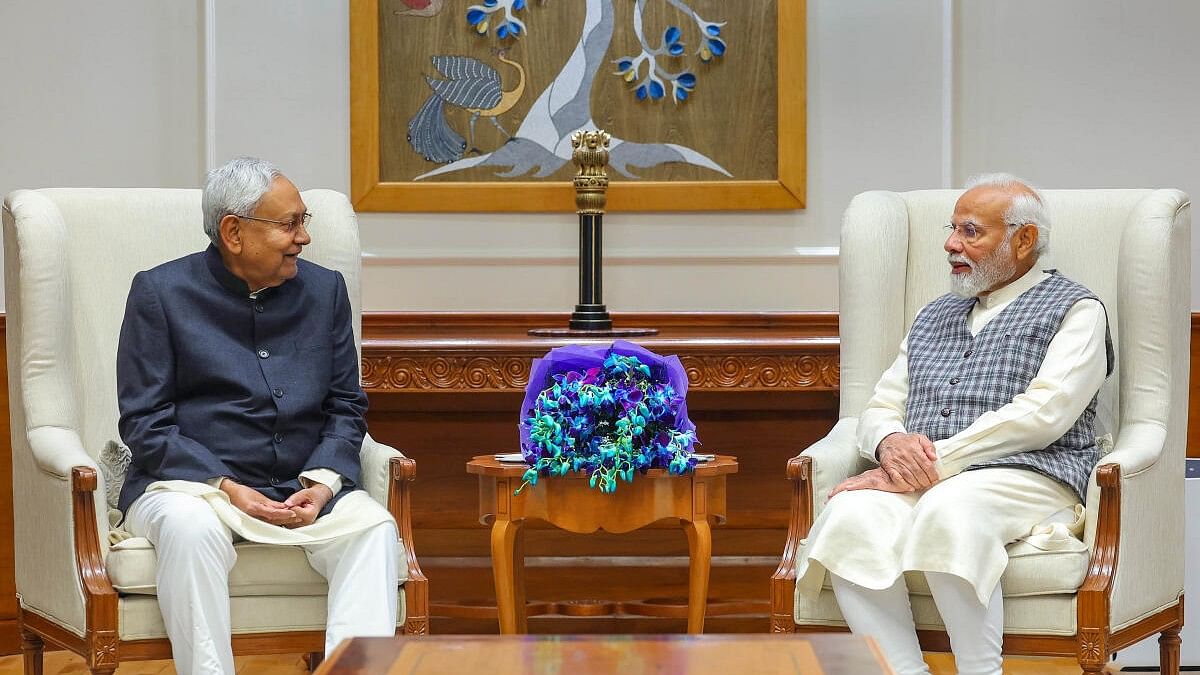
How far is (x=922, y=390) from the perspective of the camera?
3418 millimetres

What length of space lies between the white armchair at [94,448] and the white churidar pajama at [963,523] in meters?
0.93

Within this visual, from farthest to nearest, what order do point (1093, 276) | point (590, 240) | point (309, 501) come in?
point (590, 240) < point (1093, 276) < point (309, 501)

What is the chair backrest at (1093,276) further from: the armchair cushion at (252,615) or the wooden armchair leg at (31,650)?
the wooden armchair leg at (31,650)

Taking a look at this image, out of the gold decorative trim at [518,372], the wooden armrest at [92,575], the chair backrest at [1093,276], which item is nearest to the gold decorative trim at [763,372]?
the gold decorative trim at [518,372]

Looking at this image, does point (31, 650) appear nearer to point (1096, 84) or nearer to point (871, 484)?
point (871, 484)

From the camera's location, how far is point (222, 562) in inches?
116

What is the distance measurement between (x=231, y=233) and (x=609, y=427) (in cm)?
98

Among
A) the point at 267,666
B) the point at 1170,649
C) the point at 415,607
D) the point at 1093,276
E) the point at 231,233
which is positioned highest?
the point at 231,233

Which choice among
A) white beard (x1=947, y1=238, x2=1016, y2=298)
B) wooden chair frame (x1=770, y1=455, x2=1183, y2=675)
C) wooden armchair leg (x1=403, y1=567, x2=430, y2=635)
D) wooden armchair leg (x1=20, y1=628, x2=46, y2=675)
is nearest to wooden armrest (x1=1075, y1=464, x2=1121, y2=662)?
wooden chair frame (x1=770, y1=455, x2=1183, y2=675)

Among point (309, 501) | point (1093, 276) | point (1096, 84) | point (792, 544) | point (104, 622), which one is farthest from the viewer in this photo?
point (1096, 84)

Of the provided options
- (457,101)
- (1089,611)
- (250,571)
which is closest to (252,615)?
(250,571)

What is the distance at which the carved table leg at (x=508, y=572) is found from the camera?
132 inches

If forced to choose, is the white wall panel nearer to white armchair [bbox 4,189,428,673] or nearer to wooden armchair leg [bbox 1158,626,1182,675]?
wooden armchair leg [bbox 1158,626,1182,675]

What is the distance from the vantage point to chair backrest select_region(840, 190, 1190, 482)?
11.0 feet
